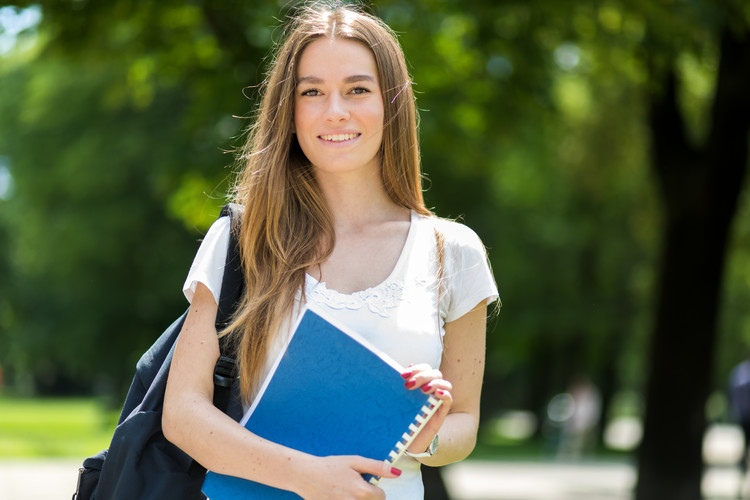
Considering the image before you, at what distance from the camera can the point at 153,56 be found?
9172 millimetres

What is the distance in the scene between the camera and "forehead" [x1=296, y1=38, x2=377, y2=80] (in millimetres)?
2385

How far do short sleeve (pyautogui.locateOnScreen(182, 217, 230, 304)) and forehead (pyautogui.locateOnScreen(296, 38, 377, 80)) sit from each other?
1.30 ft

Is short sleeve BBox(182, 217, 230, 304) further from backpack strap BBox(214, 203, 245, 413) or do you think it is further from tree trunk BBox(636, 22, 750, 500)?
tree trunk BBox(636, 22, 750, 500)

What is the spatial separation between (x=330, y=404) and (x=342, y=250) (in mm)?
387

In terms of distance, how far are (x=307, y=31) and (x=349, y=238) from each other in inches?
18.8

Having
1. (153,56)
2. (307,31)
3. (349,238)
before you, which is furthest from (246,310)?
(153,56)

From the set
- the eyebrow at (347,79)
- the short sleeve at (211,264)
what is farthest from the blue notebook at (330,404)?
the eyebrow at (347,79)

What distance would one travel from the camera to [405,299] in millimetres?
2320

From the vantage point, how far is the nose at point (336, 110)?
2352mm

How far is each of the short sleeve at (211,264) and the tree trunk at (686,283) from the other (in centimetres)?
860

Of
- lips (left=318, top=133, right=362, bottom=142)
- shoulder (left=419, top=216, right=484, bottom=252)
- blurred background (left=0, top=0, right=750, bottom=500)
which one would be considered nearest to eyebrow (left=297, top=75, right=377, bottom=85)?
lips (left=318, top=133, right=362, bottom=142)

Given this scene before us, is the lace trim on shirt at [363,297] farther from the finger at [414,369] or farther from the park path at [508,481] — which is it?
the park path at [508,481]

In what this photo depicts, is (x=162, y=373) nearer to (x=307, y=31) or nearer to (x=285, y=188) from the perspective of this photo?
(x=285, y=188)

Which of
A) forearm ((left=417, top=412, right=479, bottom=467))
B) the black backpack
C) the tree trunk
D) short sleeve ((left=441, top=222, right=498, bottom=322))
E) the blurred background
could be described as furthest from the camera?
the tree trunk
